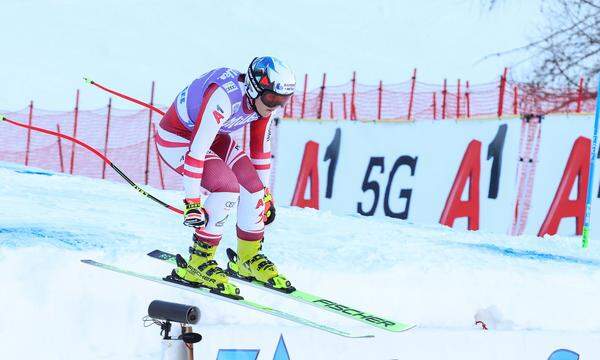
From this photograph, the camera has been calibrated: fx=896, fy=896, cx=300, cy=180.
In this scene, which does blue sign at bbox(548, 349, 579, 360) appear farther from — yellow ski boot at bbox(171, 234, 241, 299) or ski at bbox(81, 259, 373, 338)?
yellow ski boot at bbox(171, 234, 241, 299)

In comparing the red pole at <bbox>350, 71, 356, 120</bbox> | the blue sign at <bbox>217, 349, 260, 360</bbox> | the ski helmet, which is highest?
the red pole at <bbox>350, 71, 356, 120</bbox>

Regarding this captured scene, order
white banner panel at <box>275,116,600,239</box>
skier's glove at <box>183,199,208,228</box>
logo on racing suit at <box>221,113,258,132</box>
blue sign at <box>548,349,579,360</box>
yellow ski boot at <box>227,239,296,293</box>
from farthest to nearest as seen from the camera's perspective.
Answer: white banner panel at <box>275,116,600,239</box>, blue sign at <box>548,349,579,360</box>, yellow ski boot at <box>227,239,296,293</box>, logo on racing suit at <box>221,113,258,132</box>, skier's glove at <box>183,199,208,228</box>

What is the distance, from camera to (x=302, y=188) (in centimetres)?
1667

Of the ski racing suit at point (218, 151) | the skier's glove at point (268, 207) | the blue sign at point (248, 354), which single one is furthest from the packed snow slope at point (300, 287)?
the ski racing suit at point (218, 151)

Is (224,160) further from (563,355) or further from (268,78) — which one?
(563,355)

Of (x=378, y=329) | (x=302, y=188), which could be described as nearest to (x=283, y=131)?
(x=302, y=188)

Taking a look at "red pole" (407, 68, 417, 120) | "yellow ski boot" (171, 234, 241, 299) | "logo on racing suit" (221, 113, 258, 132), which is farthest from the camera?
"red pole" (407, 68, 417, 120)

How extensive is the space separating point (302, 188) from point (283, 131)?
4.02 feet

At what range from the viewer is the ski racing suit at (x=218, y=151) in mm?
A: 5750

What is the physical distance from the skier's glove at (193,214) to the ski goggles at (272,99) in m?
0.80

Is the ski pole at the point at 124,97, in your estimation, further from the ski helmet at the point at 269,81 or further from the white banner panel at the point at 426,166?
the white banner panel at the point at 426,166

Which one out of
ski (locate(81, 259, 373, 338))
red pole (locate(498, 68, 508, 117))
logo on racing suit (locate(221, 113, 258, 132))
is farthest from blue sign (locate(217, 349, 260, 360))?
red pole (locate(498, 68, 508, 117))

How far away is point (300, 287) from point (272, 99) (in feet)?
6.11

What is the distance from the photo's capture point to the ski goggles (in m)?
5.80
